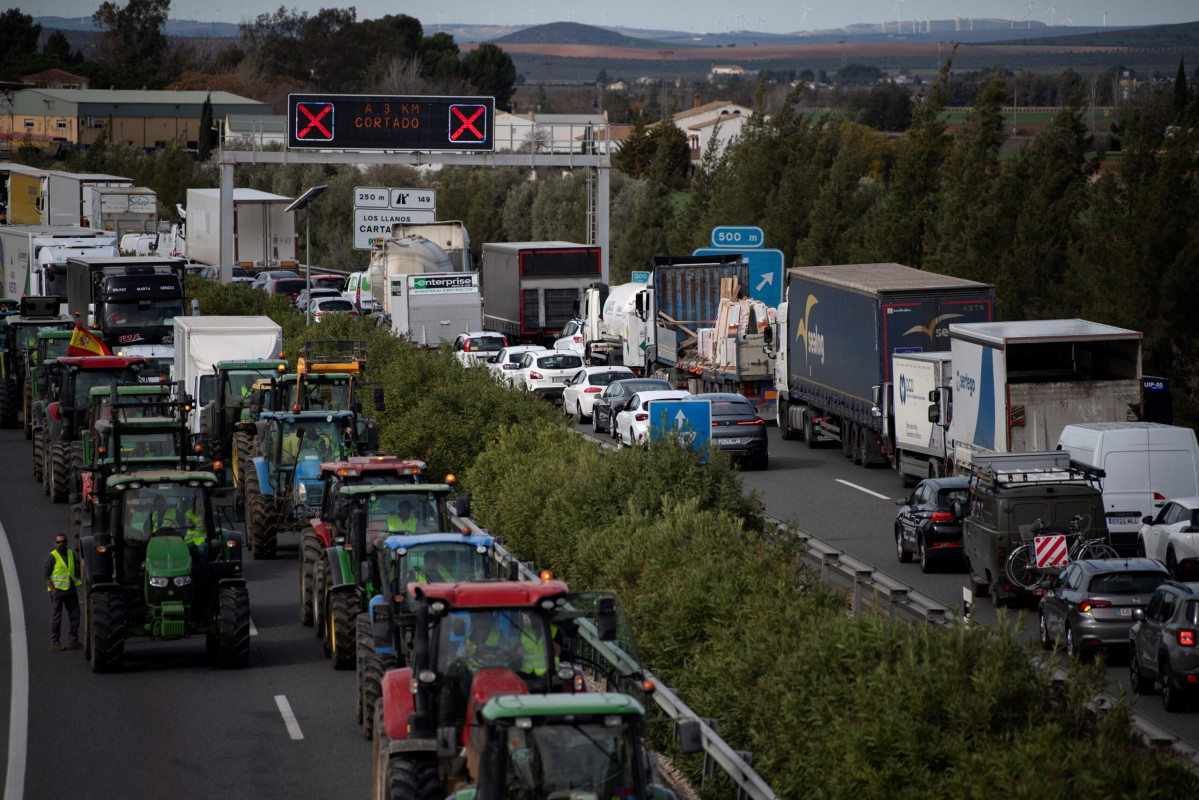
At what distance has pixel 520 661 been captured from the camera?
1058 centimetres

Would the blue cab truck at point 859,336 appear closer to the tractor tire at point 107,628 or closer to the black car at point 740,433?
the black car at point 740,433

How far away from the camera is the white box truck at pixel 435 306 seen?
47.3m

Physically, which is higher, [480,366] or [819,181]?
[819,181]

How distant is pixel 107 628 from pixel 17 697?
110cm

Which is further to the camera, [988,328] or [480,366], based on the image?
[480,366]

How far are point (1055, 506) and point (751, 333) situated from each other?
19.1m

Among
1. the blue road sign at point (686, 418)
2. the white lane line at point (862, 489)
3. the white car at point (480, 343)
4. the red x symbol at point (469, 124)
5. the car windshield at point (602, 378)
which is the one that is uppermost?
the red x symbol at point (469, 124)

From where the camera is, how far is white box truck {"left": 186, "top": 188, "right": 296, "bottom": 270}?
64.5m

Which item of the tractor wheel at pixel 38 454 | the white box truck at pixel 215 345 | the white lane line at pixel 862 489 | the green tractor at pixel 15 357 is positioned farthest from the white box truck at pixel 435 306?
the white lane line at pixel 862 489

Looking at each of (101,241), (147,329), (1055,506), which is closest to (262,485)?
(1055,506)

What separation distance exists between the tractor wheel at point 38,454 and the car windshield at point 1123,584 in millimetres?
20440

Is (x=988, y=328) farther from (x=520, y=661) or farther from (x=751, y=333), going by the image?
(x=520, y=661)

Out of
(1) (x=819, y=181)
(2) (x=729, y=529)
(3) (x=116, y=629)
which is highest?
(1) (x=819, y=181)

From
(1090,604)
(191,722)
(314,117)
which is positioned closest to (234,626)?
(191,722)
